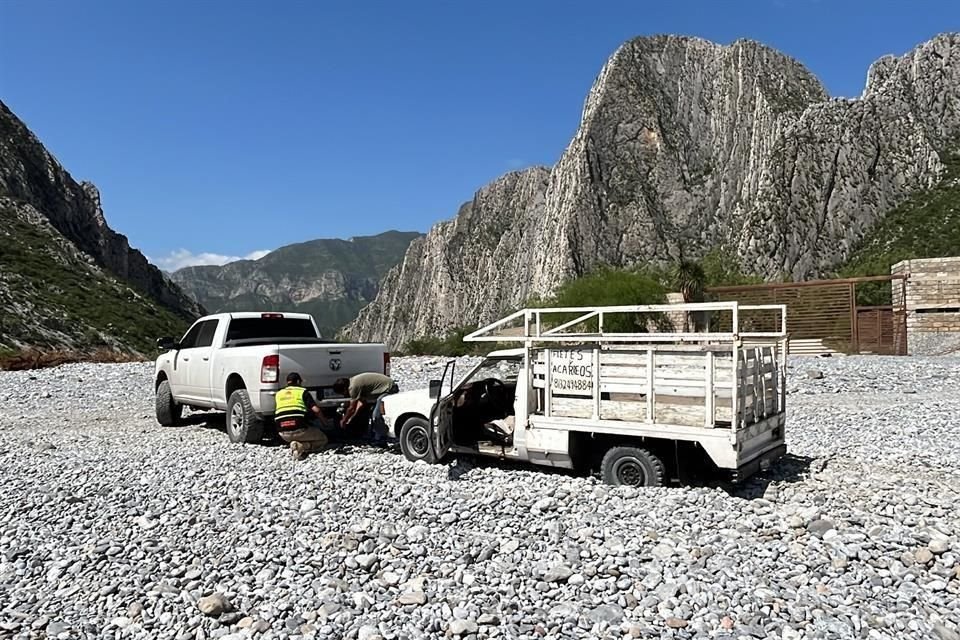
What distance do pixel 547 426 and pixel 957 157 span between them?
84017 mm

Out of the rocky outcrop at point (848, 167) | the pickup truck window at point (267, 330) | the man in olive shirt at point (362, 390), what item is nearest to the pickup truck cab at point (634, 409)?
the man in olive shirt at point (362, 390)

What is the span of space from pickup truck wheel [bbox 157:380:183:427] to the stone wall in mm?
27835

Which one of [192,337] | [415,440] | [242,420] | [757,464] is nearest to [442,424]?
[415,440]

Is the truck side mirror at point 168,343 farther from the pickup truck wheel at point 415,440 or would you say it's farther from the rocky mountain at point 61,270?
the rocky mountain at point 61,270

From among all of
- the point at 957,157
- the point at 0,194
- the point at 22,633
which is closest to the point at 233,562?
the point at 22,633

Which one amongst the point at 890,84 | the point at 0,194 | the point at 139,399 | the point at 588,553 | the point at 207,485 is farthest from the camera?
the point at 890,84

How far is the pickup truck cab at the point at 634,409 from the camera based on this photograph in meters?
7.54

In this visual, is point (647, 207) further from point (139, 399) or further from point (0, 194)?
point (139, 399)

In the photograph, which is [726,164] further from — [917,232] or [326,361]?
[326,361]

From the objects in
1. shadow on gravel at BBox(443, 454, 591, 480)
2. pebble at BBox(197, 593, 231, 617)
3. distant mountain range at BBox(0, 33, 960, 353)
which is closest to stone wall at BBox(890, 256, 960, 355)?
shadow on gravel at BBox(443, 454, 591, 480)

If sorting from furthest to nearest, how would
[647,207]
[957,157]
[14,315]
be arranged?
[647,207], [957,157], [14,315]

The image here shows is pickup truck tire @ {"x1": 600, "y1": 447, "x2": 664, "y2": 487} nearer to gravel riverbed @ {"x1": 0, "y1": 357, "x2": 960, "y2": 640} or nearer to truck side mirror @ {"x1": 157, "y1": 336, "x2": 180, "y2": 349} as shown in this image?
gravel riverbed @ {"x1": 0, "y1": 357, "x2": 960, "y2": 640}

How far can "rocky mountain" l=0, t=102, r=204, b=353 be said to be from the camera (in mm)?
46688

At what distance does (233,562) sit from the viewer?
6156 millimetres
